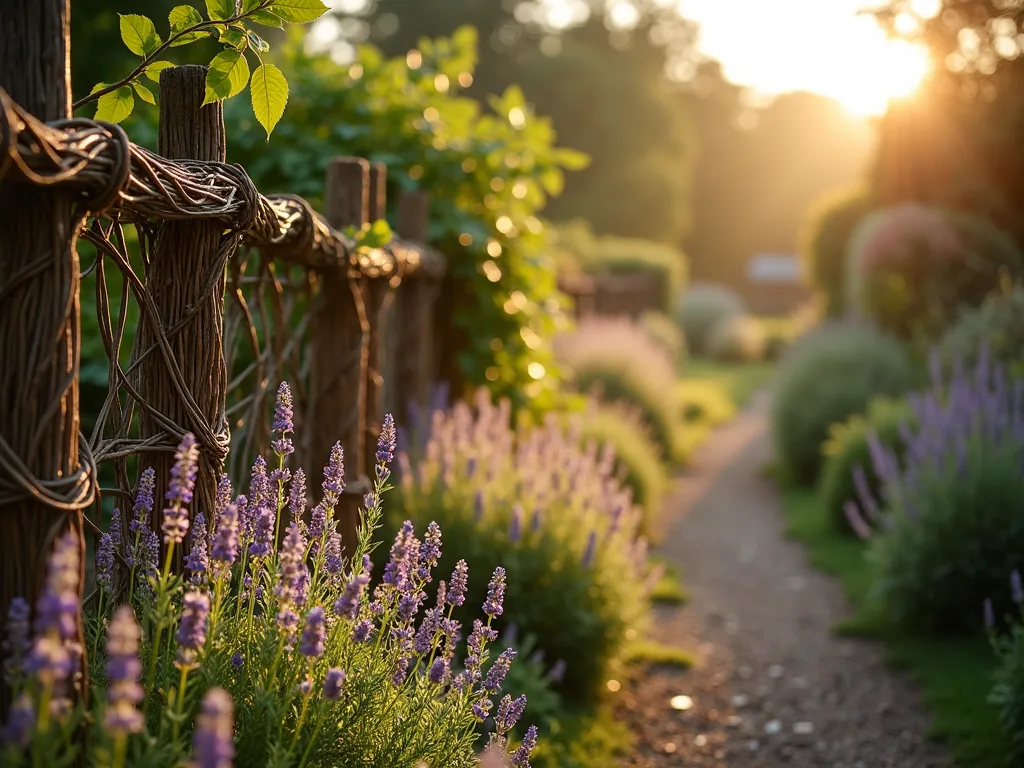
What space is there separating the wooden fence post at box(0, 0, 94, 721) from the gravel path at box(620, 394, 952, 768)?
2.84 metres

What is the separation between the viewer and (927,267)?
11.2m

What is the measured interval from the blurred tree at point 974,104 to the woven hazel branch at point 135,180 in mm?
12288

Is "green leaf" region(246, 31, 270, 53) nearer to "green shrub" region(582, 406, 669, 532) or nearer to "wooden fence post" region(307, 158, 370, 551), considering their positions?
"wooden fence post" region(307, 158, 370, 551)

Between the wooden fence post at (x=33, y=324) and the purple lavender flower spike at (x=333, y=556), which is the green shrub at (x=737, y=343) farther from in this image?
the wooden fence post at (x=33, y=324)

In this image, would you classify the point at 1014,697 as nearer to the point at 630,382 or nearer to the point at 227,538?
the point at 227,538

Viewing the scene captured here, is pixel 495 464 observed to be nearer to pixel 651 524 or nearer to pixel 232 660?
pixel 232 660

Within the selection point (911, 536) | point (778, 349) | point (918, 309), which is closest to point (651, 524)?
point (911, 536)

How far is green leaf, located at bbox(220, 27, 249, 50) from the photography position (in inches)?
74.5

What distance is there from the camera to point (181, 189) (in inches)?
69.3

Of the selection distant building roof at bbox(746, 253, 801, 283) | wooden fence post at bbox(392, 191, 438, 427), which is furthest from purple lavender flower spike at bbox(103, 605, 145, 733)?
distant building roof at bbox(746, 253, 801, 283)

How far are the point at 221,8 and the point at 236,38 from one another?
0.20ft

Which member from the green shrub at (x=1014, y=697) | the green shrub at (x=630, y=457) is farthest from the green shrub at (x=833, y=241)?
the green shrub at (x=1014, y=697)

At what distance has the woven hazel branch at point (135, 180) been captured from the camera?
134cm

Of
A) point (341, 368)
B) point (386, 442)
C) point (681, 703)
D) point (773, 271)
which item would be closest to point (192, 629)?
point (386, 442)
